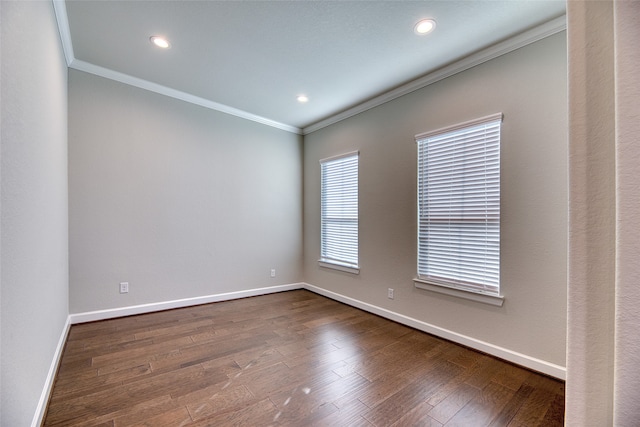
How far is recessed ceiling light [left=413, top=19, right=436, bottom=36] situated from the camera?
2.21 m

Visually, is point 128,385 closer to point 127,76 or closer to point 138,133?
point 138,133

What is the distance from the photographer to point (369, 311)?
357 cm

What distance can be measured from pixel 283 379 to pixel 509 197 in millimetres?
2421

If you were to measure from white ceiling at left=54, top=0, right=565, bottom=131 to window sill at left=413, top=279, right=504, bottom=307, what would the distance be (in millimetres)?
2287

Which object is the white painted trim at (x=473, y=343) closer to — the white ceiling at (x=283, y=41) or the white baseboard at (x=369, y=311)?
the white baseboard at (x=369, y=311)

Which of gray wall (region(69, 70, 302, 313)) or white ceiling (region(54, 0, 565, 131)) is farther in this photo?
gray wall (region(69, 70, 302, 313))

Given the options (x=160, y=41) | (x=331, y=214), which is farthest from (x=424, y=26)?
(x=331, y=214)

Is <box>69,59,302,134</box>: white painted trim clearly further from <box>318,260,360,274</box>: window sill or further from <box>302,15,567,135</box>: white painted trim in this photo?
<box>318,260,360,274</box>: window sill

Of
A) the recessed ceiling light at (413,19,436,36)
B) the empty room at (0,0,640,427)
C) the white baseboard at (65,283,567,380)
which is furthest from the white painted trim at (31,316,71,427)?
the recessed ceiling light at (413,19,436,36)

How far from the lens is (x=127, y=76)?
10.4 ft

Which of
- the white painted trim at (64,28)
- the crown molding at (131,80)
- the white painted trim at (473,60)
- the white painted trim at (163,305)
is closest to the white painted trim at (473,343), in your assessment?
the white painted trim at (163,305)

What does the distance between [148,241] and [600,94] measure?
3982 mm

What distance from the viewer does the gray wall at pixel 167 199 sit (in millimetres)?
3006

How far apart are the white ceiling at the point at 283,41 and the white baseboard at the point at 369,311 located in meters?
2.73
